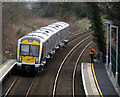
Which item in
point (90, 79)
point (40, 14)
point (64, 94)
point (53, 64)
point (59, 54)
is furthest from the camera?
point (40, 14)

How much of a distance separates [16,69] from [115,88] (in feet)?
27.7

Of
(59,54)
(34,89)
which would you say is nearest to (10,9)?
(59,54)

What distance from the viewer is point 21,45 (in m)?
21.2

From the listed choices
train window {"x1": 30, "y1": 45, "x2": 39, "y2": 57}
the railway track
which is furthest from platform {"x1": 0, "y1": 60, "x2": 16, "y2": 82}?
train window {"x1": 30, "y1": 45, "x2": 39, "y2": 57}

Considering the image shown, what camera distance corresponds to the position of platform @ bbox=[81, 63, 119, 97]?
1681cm

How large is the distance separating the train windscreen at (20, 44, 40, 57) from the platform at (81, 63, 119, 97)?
4.31m

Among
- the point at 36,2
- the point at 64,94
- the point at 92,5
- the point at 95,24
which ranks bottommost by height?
the point at 64,94

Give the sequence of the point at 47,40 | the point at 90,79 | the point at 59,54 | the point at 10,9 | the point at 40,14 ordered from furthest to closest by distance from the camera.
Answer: the point at 40,14 < the point at 10,9 < the point at 59,54 < the point at 47,40 < the point at 90,79

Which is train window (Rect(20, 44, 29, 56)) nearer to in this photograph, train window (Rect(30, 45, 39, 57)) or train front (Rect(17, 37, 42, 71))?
train front (Rect(17, 37, 42, 71))

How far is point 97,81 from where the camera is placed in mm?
19047

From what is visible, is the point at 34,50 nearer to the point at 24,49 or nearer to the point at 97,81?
the point at 24,49

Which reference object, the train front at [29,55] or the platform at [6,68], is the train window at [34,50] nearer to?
the train front at [29,55]

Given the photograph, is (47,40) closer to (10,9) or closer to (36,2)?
(10,9)

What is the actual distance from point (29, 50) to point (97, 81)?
6177 millimetres
